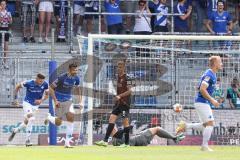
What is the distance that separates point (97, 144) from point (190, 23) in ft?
31.9

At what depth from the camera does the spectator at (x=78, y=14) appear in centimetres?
2900

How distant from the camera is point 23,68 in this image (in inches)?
996

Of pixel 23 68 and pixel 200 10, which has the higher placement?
pixel 200 10

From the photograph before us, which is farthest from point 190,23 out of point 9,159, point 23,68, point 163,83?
point 9,159

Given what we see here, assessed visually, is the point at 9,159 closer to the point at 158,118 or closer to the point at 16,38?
the point at 158,118

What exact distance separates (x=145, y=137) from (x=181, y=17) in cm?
879

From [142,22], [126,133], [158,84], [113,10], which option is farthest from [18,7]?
[126,133]

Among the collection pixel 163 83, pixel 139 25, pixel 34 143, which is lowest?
Answer: pixel 34 143

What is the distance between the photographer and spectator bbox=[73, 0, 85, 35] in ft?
95.1

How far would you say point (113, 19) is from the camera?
28578 millimetres

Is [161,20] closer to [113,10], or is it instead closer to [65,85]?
[113,10]

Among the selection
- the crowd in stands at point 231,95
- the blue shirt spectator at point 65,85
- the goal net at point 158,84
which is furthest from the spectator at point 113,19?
the blue shirt spectator at point 65,85

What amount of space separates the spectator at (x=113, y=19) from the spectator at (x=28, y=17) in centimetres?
261

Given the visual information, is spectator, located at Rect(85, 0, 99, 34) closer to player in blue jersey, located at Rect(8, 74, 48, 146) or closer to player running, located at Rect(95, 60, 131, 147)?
player in blue jersey, located at Rect(8, 74, 48, 146)
